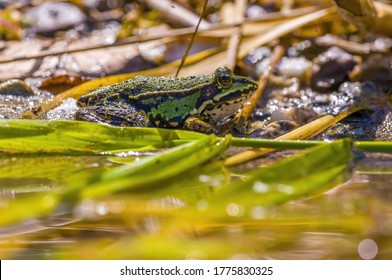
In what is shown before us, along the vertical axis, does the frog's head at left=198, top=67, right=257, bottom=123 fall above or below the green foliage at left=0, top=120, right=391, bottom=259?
above

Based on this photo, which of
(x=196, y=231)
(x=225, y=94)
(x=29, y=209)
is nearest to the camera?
(x=29, y=209)

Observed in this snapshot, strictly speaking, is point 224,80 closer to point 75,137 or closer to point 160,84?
point 160,84

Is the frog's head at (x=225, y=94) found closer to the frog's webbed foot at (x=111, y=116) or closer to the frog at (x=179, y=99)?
the frog at (x=179, y=99)

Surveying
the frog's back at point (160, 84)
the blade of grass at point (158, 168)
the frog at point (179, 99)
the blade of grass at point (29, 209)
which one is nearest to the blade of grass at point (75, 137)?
the blade of grass at point (158, 168)

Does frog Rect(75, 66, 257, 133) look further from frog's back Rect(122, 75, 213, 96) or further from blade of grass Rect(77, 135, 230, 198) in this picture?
blade of grass Rect(77, 135, 230, 198)

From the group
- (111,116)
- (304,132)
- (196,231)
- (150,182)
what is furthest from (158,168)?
(304,132)

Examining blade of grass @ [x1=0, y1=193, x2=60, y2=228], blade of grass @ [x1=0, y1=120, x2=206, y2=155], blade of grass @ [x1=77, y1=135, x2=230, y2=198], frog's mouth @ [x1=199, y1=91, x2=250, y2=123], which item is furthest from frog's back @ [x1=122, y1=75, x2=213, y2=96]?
blade of grass @ [x1=0, y1=193, x2=60, y2=228]
